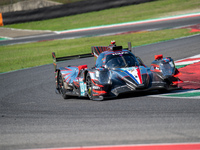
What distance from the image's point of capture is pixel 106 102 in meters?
8.67

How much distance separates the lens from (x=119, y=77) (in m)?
8.99

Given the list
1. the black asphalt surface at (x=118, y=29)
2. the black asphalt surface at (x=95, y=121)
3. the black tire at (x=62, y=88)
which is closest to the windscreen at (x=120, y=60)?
the black asphalt surface at (x=95, y=121)

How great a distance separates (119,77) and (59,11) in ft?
86.6

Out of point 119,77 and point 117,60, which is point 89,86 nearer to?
point 119,77

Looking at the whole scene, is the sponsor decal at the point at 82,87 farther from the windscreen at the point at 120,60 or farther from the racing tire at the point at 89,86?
the windscreen at the point at 120,60

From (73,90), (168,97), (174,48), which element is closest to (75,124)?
(168,97)

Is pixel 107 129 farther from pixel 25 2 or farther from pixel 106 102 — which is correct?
pixel 25 2

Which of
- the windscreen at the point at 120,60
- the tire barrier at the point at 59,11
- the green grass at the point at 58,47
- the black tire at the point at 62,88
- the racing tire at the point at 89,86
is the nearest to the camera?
the racing tire at the point at 89,86

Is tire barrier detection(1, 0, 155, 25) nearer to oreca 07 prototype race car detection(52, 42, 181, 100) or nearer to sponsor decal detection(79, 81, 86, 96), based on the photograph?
oreca 07 prototype race car detection(52, 42, 181, 100)

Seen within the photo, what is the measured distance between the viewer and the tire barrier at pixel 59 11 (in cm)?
3375

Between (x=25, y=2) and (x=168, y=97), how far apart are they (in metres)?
28.8

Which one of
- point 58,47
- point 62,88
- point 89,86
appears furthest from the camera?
point 58,47

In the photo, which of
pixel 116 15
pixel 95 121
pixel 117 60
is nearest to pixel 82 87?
pixel 117 60

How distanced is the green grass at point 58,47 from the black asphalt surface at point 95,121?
28.9 feet
